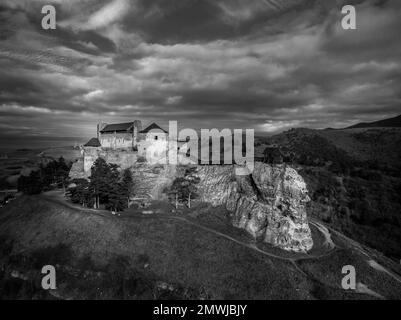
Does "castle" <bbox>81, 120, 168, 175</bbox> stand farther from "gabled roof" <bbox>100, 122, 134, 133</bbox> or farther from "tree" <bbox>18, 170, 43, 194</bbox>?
"tree" <bbox>18, 170, 43, 194</bbox>

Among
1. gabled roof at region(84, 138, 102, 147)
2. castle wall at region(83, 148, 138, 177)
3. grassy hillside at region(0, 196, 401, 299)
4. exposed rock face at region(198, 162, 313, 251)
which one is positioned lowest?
grassy hillside at region(0, 196, 401, 299)

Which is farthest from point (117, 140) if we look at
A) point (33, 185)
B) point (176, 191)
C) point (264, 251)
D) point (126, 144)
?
point (264, 251)

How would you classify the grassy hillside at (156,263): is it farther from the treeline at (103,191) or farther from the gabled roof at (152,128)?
the gabled roof at (152,128)

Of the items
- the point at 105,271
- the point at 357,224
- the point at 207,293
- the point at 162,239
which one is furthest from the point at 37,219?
the point at 357,224

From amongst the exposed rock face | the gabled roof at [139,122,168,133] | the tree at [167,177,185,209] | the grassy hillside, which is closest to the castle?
the gabled roof at [139,122,168,133]

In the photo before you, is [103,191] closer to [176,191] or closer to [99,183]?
→ [99,183]

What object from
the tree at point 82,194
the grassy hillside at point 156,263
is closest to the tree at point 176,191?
the grassy hillside at point 156,263
